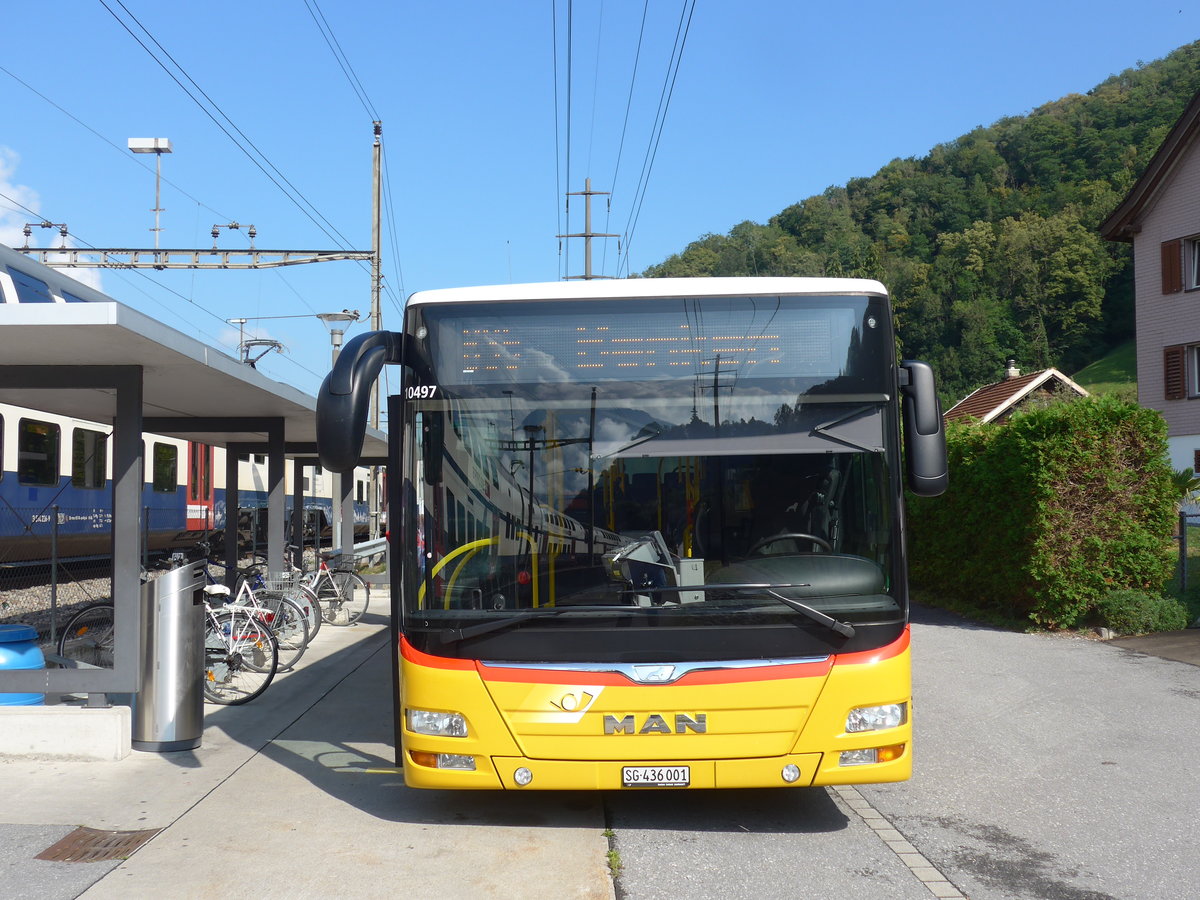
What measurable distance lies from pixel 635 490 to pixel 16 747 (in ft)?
15.1

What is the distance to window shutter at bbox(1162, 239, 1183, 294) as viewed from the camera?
34.4 metres

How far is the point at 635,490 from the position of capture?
5.78 metres

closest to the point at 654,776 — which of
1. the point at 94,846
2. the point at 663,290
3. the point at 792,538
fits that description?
the point at 792,538

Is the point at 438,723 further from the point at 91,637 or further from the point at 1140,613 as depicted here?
the point at 1140,613

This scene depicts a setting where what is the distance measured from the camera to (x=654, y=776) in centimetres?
558

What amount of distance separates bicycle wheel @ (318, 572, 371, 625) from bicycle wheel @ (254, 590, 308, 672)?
4123mm

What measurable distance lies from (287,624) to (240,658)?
2180 millimetres

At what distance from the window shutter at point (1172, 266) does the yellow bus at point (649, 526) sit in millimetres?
32533

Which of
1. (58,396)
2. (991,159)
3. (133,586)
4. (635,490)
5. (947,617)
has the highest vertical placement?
(991,159)

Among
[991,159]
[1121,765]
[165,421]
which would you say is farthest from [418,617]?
[991,159]

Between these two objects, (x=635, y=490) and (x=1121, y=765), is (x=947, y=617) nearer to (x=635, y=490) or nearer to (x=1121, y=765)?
(x=1121, y=765)

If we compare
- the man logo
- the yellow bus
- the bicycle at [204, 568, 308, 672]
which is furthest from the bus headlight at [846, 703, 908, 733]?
the bicycle at [204, 568, 308, 672]

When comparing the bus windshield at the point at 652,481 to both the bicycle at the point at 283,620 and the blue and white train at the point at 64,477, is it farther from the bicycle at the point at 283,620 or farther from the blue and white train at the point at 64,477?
the blue and white train at the point at 64,477

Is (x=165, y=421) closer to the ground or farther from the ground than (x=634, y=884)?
farther from the ground
